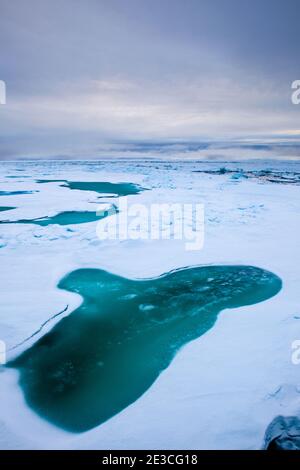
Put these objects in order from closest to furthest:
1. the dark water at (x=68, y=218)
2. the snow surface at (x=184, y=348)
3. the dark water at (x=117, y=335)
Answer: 1. the snow surface at (x=184, y=348)
2. the dark water at (x=117, y=335)
3. the dark water at (x=68, y=218)

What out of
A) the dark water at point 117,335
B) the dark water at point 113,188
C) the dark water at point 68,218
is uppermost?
the dark water at point 113,188

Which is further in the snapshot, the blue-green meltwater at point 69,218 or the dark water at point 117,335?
the blue-green meltwater at point 69,218

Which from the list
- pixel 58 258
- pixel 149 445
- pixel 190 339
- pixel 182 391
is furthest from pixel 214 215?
pixel 149 445

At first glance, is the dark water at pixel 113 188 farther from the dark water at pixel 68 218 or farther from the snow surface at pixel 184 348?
the snow surface at pixel 184 348

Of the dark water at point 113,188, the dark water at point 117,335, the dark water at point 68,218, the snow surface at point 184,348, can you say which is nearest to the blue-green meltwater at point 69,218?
the dark water at point 68,218

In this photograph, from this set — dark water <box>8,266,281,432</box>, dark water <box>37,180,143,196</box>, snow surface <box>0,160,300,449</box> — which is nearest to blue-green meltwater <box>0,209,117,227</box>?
snow surface <box>0,160,300,449</box>

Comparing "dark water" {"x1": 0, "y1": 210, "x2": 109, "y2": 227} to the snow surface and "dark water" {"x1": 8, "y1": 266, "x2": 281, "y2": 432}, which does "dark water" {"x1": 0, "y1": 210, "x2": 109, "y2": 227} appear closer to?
the snow surface
